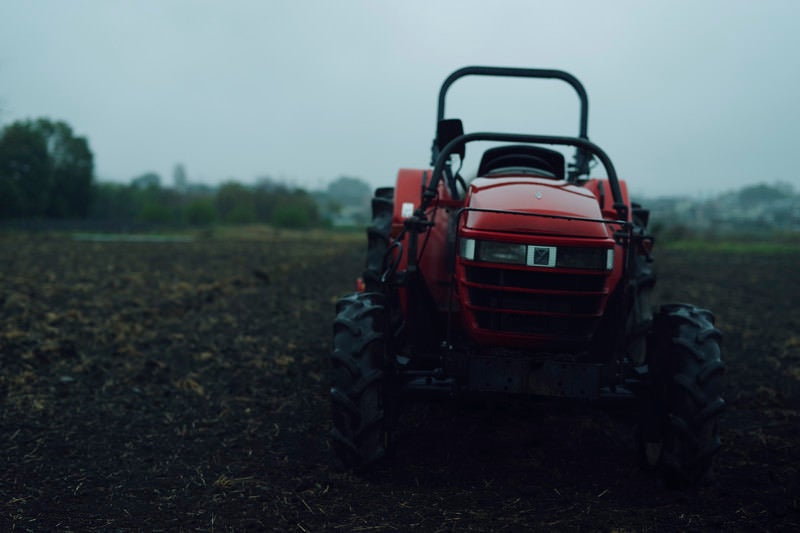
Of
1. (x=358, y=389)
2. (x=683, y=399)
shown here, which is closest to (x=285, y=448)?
(x=358, y=389)

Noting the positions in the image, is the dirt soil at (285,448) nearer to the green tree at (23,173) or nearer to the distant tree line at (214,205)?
the green tree at (23,173)

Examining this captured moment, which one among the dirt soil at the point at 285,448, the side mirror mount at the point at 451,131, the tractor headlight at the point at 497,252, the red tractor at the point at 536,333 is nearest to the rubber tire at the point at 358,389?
the red tractor at the point at 536,333

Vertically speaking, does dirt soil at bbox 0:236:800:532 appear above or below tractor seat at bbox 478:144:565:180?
below

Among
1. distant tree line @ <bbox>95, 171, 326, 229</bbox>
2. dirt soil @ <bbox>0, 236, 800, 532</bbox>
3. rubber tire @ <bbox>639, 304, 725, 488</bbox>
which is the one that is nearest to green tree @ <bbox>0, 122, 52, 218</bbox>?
distant tree line @ <bbox>95, 171, 326, 229</bbox>

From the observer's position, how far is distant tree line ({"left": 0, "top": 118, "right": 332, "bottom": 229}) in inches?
1721

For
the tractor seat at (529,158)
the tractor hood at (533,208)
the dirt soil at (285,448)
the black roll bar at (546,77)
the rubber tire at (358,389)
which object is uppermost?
the black roll bar at (546,77)

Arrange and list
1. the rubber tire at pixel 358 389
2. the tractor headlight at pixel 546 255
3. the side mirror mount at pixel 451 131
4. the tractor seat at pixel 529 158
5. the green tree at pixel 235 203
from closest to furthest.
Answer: the tractor headlight at pixel 546 255
the rubber tire at pixel 358 389
the side mirror mount at pixel 451 131
the tractor seat at pixel 529 158
the green tree at pixel 235 203

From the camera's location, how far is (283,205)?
51.8m

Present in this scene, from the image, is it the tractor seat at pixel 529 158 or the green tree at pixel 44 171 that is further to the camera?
the green tree at pixel 44 171

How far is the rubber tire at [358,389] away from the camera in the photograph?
3775 mm

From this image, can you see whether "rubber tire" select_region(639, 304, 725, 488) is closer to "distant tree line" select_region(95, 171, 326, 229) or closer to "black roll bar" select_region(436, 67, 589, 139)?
"black roll bar" select_region(436, 67, 589, 139)

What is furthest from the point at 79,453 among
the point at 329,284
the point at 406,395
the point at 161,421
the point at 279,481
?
the point at 329,284

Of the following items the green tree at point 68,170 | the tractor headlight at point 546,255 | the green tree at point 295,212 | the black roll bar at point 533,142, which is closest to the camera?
the tractor headlight at point 546,255

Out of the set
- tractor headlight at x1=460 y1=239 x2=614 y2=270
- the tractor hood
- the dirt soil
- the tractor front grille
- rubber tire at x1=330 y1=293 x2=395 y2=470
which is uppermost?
the tractor hood
